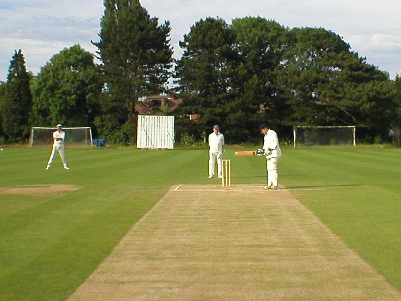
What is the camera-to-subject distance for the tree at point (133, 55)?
56781 millimetres

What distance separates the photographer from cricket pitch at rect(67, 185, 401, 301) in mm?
5781

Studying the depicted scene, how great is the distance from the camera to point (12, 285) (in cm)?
608

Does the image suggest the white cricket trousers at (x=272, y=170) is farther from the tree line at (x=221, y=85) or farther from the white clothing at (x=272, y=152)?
the tree line at (x=221, y=85)

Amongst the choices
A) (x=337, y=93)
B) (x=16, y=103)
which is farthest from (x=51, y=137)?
(x=337, y=93)

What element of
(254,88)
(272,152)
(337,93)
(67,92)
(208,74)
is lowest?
(272,152)

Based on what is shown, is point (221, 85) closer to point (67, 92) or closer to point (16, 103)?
point (67, 92)

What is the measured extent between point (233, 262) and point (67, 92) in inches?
2494

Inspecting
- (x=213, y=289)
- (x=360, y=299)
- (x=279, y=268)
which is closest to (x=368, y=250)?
(x=279, y=268)

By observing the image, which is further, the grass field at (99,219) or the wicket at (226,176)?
the wicket at (226,176)

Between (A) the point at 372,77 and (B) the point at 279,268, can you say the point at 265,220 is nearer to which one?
(B) the point at 279,268

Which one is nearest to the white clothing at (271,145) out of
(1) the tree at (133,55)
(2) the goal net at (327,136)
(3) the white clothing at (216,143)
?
(3) the white clothing at (216,143)

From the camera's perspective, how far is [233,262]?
6988 mm

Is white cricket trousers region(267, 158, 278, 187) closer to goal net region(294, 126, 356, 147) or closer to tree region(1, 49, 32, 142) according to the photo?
goal net region(294, 126, 356, 147)

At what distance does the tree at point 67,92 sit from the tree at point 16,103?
6.54ft
